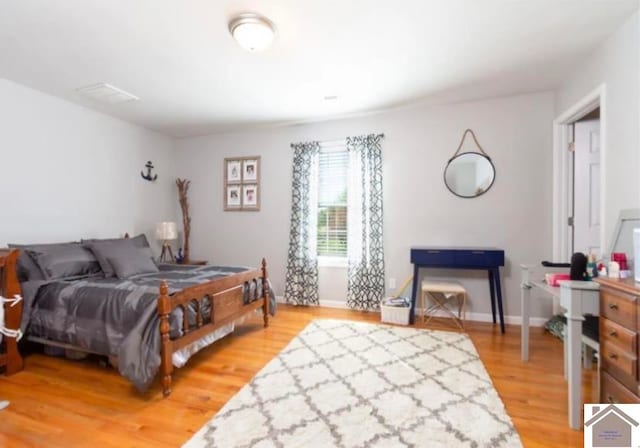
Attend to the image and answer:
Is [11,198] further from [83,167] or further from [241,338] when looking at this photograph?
[241,338]

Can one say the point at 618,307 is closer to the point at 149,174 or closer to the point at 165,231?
the point at 165,231

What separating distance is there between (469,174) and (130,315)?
359cm

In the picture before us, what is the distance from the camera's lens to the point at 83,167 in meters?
3.51

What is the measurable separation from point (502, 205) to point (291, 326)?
108 inches

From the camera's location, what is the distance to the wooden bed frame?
2016 millimetres

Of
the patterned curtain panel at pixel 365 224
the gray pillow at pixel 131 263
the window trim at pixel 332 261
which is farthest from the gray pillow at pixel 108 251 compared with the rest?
the patterned curtain panel at pixel 365 224

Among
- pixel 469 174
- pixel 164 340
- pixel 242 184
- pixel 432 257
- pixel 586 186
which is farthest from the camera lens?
pixel 242 184

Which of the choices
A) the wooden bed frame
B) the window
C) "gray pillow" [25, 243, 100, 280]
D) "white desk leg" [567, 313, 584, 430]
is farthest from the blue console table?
"gray pillow" [25, 243, 100, 280]

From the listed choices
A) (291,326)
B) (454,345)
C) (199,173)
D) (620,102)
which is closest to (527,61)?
(620,102)

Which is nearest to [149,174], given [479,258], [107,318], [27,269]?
[27,269]

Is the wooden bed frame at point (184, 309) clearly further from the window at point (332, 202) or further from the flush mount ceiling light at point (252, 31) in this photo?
the flush mount ceiling light at point (252, 31)

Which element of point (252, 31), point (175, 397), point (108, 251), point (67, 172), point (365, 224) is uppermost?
point (252, 31)

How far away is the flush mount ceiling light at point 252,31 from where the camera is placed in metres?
2.00

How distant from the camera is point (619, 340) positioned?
1.50m
